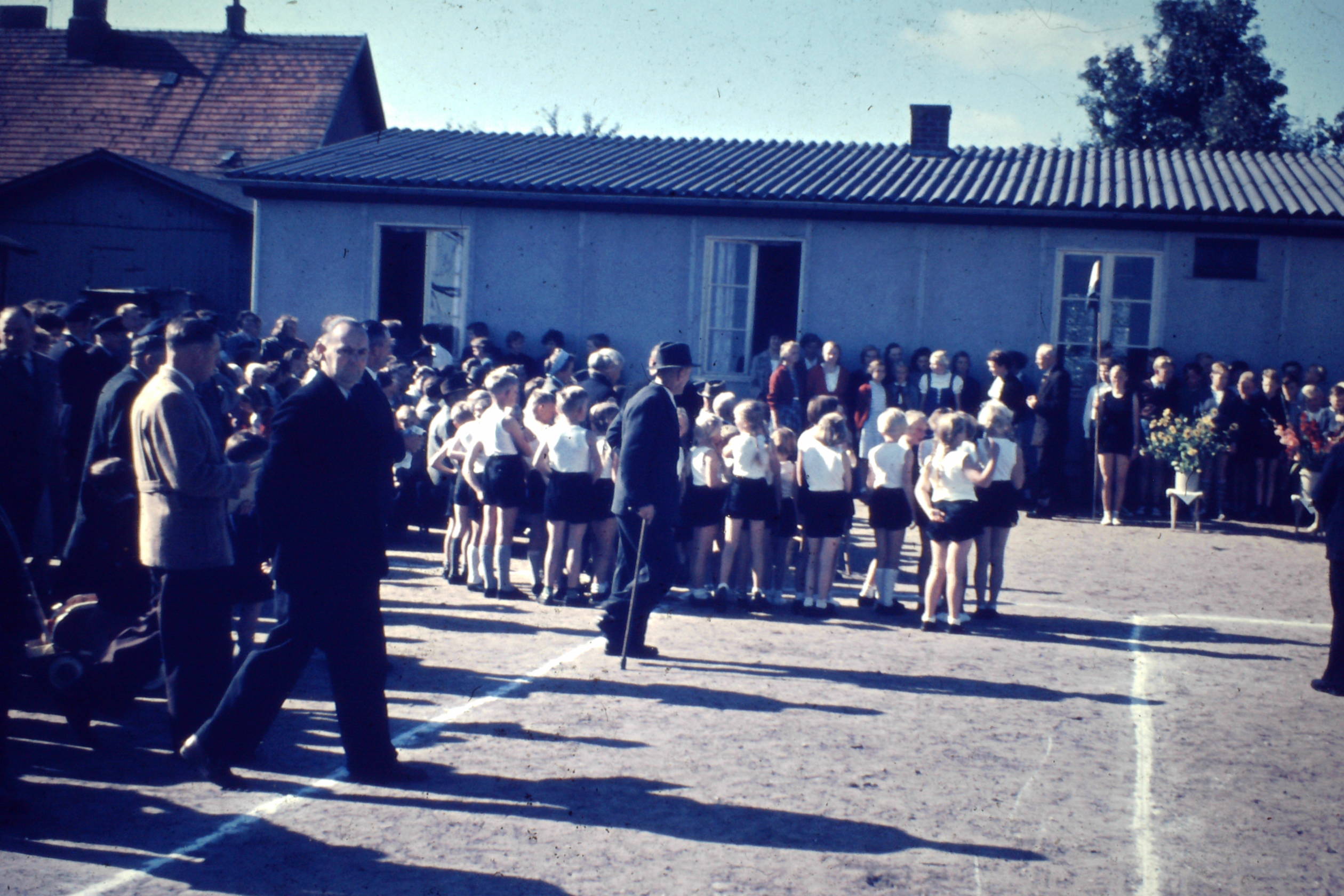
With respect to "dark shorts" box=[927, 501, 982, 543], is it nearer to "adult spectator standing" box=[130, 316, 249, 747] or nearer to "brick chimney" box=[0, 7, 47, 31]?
"adult spectator standing" box=[130, 316, 249, 747]

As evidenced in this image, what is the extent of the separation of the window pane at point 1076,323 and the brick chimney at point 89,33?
78.9 ft

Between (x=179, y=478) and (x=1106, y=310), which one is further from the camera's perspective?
(x=1106, y=310)

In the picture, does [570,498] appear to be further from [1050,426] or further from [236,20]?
[236,20]

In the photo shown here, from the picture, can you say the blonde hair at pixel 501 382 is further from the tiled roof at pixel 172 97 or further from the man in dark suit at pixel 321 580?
the tiled roof at pixel 172 97

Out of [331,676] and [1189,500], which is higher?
[1189,500]

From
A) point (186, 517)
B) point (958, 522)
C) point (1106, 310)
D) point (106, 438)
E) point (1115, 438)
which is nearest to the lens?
point (186, 517)

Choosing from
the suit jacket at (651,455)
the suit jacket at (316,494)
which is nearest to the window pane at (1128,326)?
the suit jacket at (651,455)

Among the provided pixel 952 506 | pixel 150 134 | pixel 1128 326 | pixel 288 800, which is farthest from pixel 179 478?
pixel 150 134

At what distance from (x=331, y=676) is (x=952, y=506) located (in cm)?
496

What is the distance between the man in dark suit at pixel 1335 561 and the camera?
7.63 m

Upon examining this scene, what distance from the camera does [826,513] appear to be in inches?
370

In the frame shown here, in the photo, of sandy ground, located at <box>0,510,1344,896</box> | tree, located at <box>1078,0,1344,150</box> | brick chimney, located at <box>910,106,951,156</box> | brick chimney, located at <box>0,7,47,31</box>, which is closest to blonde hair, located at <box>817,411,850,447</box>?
sandy ground, located at <box>0,510,1344,896</box>

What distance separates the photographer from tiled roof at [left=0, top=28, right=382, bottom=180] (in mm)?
28031

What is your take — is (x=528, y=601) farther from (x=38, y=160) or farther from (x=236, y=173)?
(x=38, y=160)
